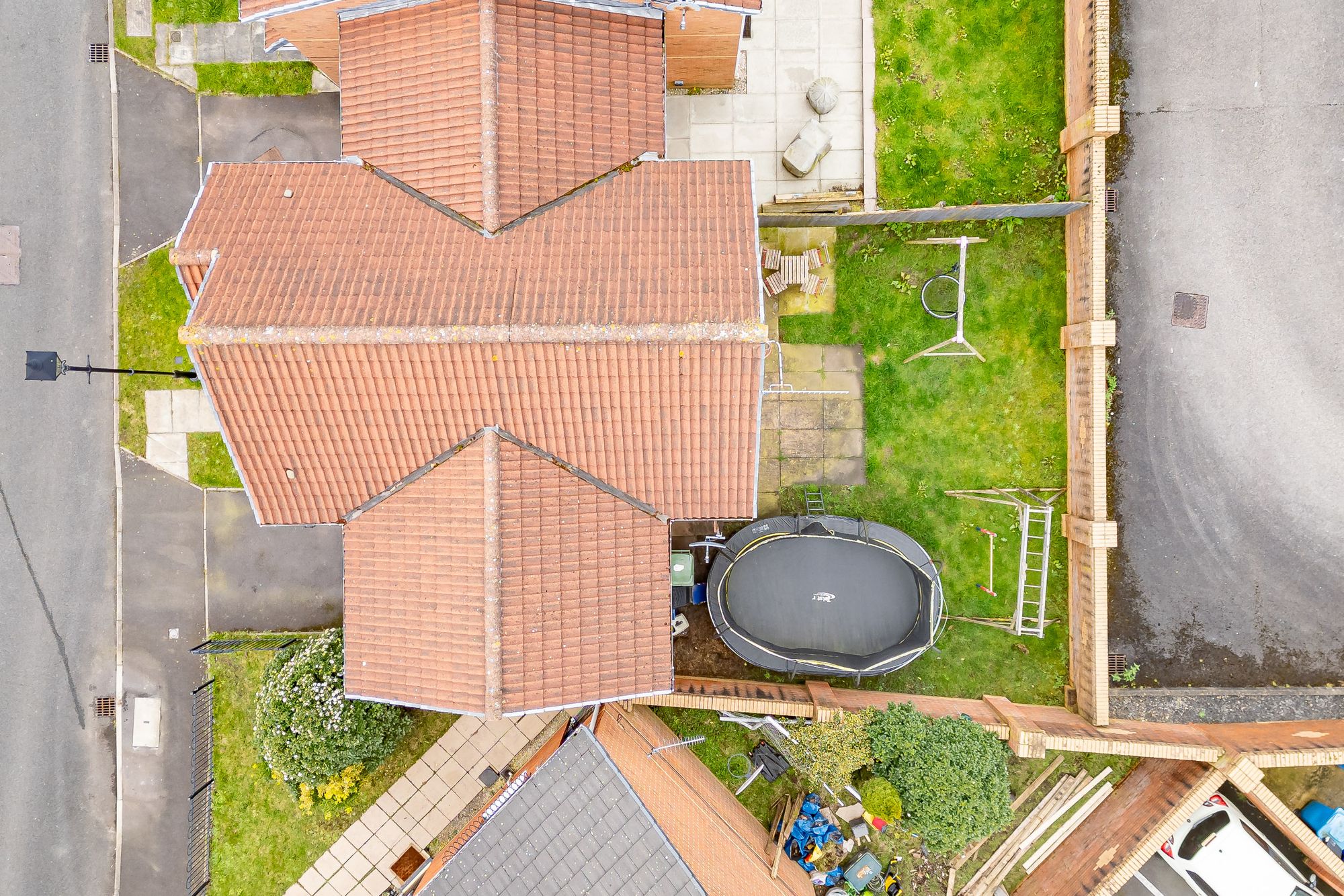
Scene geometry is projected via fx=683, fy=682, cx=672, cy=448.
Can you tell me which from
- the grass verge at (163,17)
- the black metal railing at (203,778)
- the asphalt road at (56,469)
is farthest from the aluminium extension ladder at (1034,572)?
the grass verge at (163,17)

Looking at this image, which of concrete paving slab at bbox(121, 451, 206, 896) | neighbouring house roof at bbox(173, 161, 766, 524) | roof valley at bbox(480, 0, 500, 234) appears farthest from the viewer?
concrete paving slab at bbox(121, 451, 206, 896)

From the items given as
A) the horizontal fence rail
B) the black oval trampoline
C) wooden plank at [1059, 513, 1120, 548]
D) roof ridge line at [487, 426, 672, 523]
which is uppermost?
the horizontal fence rail

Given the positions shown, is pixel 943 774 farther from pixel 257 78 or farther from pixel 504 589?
pixel 257 78

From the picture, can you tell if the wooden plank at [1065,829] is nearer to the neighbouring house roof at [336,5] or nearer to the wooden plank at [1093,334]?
the wooden plank at [1093,334]

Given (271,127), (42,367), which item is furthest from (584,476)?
(271,127)

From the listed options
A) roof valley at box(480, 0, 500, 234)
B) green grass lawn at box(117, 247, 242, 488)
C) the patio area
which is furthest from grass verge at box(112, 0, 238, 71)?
the patio area

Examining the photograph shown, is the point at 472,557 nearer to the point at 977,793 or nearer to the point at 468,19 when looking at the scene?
the point at 468,19

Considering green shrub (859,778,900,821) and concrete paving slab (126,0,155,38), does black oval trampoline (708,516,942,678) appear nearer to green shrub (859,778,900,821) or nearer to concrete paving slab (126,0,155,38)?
green shrub (859,778,900,821)

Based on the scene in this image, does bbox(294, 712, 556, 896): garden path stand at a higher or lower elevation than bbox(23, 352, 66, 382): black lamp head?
lower
